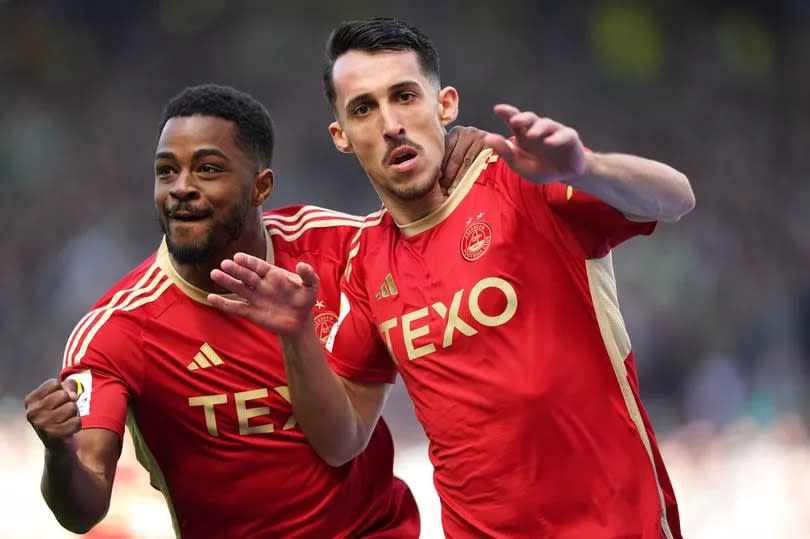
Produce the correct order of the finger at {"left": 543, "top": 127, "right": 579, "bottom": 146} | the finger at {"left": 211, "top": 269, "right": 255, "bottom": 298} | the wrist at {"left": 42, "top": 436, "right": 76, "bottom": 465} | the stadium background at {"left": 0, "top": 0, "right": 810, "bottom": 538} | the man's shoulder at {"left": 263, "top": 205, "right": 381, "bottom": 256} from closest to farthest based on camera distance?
the finger at {"left": 543, "top": 127, "right": 579, "bottom": 146}, the wrist at {"left": 42, "top": 436, "right": 76, "bottom": 465}, the finger at {"left": 211, "top": 269, "right": 255, "bottom": 298}, the man's shoulder at {"left": 263, "top": 205, "right": 381, "bottom": 256}, the stadium background at {"left": 0, "top": 0, "right": 810, "bottom": 538}

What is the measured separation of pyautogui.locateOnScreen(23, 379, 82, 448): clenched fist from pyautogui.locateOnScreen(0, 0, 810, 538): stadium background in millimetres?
4018

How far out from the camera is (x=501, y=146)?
1947mm

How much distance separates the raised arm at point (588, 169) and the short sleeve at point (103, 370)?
1249mm

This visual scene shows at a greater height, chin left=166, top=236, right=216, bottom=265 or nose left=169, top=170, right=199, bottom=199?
nose left=169, top=170, right=199, bottom=199

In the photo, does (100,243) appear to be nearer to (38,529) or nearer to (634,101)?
(38,529)

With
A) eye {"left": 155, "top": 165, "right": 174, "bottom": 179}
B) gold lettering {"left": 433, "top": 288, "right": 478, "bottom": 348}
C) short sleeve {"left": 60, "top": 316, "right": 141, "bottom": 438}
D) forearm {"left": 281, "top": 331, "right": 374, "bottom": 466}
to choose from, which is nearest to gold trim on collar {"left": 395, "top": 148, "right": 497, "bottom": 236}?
gold lettering {"left": 433, "top": 288, "right": 478, "bottom": 348}

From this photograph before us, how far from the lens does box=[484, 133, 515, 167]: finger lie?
1.94m

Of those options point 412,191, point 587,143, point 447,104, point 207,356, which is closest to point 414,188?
point 412,191

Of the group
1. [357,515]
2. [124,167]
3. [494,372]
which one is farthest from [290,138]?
[494,372]

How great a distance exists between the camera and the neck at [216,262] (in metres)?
2.77

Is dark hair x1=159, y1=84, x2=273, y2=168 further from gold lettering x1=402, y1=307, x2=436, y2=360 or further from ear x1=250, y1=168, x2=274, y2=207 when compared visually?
gold lettering x1=402, y1=307, x2=436, y2=360

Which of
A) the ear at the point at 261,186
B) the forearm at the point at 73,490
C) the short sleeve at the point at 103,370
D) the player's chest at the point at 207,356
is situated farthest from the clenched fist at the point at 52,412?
the ear at the point at 261,186

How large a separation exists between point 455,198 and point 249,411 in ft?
2.73

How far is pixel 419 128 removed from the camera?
98.9 inches
